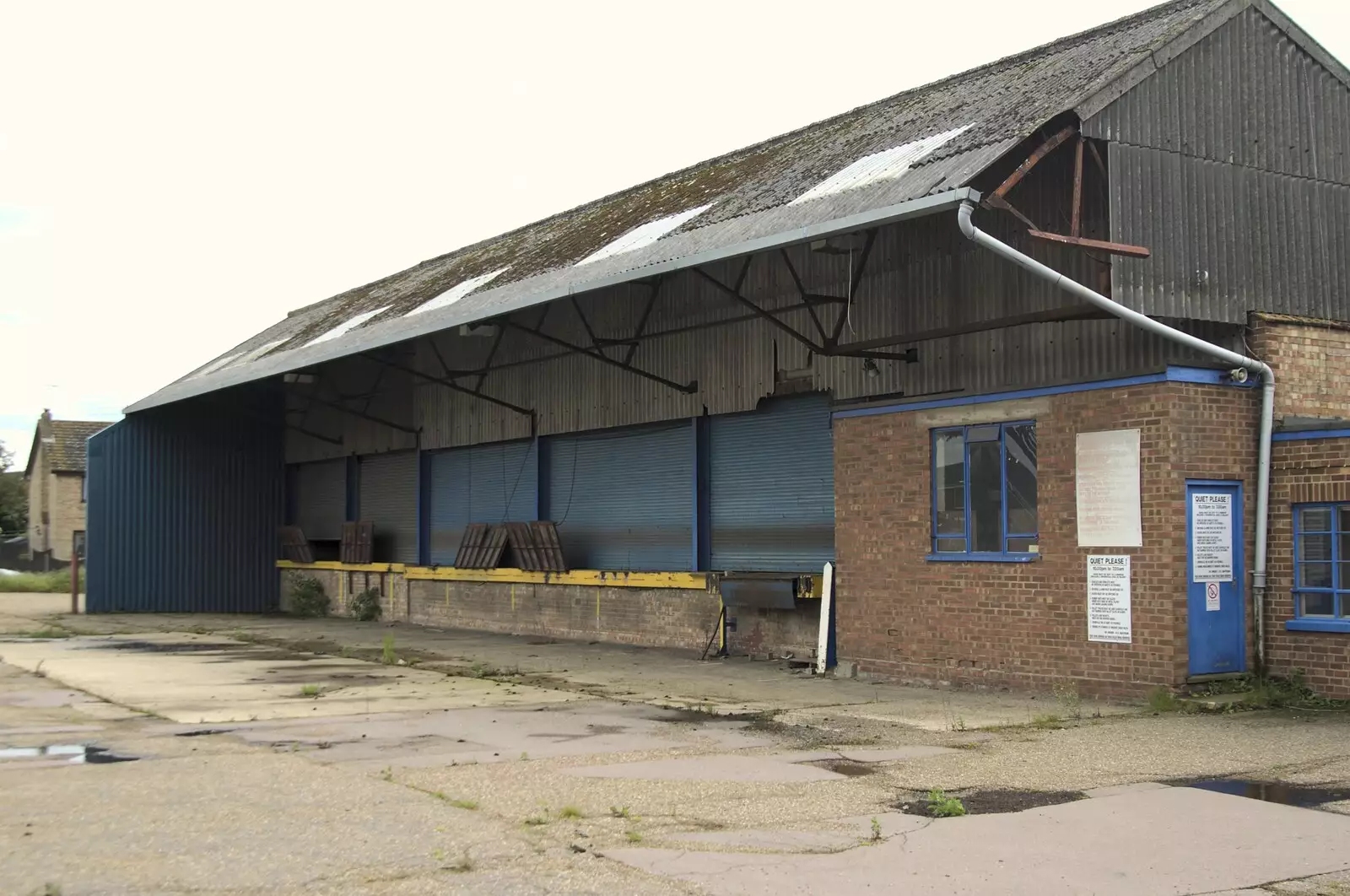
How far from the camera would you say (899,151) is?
1538 cm

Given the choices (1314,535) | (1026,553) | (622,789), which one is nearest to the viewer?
(622,789)

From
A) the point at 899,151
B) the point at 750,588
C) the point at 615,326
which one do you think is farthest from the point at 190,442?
the point at 899,151

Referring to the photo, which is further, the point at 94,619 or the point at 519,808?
the point at 94,619

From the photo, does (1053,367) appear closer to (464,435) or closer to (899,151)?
(899,151)

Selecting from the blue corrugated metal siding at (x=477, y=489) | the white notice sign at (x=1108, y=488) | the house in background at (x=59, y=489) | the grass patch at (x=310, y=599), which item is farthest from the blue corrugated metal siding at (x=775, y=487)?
the house in background at (x=59, y=489)

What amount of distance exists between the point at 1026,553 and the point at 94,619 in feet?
71.3

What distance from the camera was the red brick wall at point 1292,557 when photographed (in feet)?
41.0

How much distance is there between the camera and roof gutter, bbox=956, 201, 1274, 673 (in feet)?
39.7

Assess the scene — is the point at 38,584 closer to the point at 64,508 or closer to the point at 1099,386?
the point at 64,508

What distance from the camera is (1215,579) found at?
12984 mm

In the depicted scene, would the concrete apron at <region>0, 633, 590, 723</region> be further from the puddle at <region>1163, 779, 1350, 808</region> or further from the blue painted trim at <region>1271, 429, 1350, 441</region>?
the blue painted trim at <region>1271, 429, 1350, 441</region>

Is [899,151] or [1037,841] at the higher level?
[899,151]

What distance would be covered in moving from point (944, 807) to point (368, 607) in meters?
21.9

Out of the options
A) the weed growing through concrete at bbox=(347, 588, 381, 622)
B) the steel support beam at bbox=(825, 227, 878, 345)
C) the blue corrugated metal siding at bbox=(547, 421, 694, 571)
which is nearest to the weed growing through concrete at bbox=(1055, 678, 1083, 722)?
the steel support beam at bbox=(825, 227, 878, 345)
